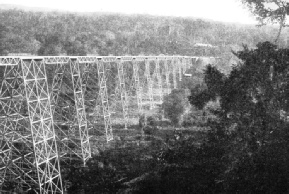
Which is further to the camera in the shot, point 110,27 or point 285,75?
point 110,27

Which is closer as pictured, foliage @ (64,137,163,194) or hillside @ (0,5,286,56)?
foliage @ (64,137,163,194)

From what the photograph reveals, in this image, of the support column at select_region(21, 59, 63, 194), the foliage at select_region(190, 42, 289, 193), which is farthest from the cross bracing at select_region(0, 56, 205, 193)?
the foliage at select_region(190, 42, 289, 193)

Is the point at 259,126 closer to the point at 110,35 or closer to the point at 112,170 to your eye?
the point at 112,170

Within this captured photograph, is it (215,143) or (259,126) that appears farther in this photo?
(215,143)

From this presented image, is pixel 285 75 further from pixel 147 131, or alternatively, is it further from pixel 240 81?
pixel 147 131

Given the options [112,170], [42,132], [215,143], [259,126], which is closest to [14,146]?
[42,132]

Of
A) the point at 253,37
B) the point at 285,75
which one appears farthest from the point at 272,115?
the point at 253,37

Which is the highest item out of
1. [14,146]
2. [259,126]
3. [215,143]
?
[259,126]

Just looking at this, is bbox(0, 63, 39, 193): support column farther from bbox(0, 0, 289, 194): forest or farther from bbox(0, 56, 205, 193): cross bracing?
bbox(0, 0, 289, 194): forest

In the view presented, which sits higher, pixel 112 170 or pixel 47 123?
pixel 47 123
